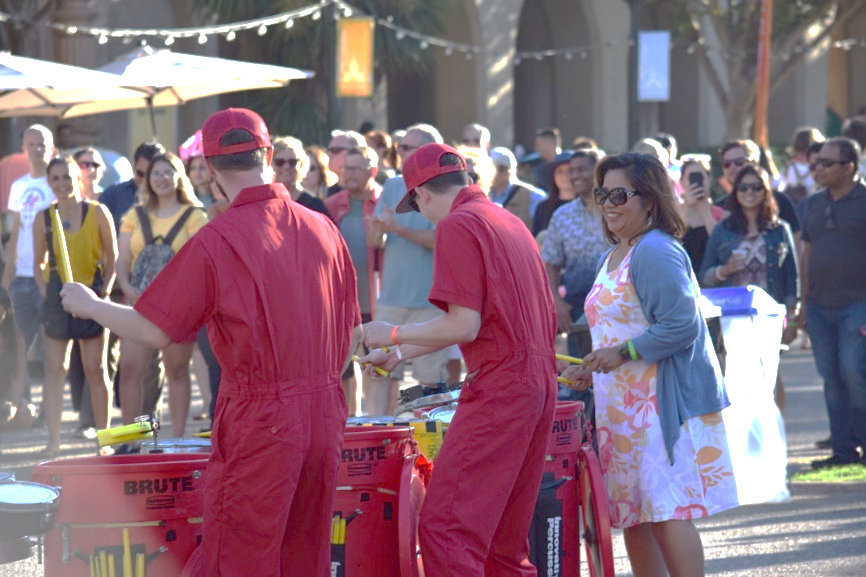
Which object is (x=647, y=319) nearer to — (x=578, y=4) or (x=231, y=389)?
(x=231, y=389)

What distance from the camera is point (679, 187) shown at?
9.95 meters

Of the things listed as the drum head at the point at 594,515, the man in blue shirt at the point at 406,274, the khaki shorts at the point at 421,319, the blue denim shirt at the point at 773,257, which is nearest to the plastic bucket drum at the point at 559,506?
the drum head at the point at 594,515

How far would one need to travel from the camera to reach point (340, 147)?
10.5 metres

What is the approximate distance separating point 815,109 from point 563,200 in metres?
25.8

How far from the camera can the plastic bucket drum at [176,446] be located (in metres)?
4.90

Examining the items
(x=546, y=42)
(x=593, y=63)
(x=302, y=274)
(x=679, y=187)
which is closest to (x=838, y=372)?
(x=679, y=187)

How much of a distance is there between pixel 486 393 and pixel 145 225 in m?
4.81

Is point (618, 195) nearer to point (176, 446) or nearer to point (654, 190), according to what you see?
point (654, 190)

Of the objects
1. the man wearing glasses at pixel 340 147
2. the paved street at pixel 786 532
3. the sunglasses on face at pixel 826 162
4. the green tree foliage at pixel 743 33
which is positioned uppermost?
the green tree foliage at pixel 743 33

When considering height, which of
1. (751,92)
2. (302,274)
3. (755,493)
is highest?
(751,92)

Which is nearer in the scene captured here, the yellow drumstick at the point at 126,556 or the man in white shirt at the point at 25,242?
the yellow drumstick at the point at 126,556

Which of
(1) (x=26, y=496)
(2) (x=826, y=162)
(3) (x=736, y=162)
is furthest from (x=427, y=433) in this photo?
(3) (x=736, y=162)

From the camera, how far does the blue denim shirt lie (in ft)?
29.3

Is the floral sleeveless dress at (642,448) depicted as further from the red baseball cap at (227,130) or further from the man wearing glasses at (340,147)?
the man wearing glasses at (340,147)
